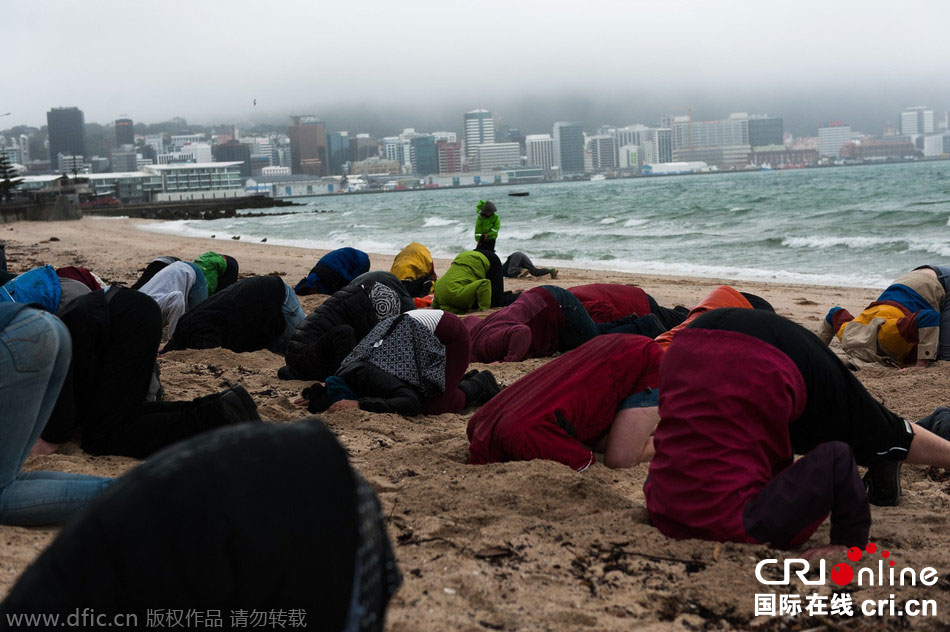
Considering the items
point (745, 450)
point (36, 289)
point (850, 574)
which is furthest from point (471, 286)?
point (850, 574)

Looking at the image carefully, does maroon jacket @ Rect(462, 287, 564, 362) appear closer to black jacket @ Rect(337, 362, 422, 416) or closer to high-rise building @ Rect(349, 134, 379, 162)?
black jacket @ Rect(337, 362, 422, 416)

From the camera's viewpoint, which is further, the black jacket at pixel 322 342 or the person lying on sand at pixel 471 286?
the person lying on sand at pixel 471 286

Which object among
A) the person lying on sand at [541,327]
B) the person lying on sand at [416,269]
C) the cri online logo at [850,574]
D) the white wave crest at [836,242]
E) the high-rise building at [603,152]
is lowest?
the cri online logo at [850,574]

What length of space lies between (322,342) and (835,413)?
11.2ft

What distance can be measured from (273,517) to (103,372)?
9.04 feet

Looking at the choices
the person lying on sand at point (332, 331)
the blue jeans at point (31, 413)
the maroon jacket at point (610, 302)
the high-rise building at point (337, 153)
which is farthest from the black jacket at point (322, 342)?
the high-rise building at point (337, 153)

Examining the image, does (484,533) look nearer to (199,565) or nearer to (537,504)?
(537,504)

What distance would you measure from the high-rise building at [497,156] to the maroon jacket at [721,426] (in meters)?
178

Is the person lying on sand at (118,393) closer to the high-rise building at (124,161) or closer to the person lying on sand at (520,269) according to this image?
the person lying on sand at (520,269)

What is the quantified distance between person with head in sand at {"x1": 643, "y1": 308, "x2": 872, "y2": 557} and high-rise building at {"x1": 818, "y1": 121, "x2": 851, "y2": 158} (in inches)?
7012

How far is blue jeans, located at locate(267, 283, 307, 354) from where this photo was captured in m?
6.42

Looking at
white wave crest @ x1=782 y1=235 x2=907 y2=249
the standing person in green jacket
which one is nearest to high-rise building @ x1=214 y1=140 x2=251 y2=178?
white wave crest @ x1=782 y1=235 x2=907 y2=249

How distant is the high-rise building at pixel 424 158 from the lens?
7082 inches

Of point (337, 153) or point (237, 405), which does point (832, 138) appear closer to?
point (337, 153)
